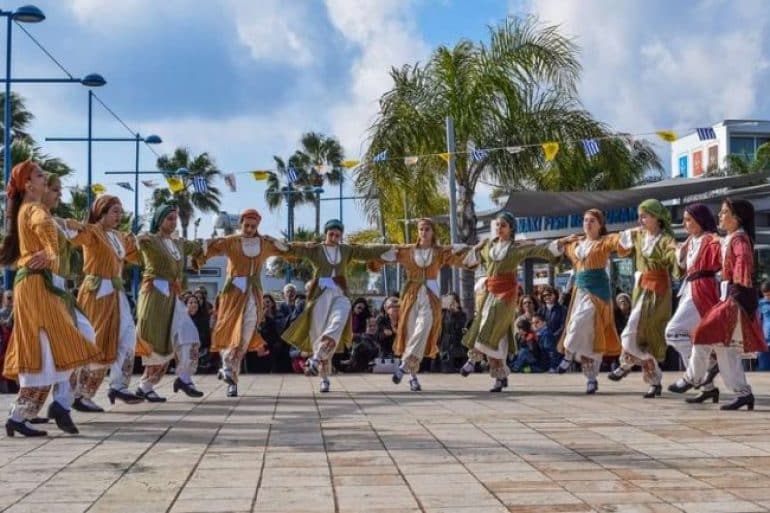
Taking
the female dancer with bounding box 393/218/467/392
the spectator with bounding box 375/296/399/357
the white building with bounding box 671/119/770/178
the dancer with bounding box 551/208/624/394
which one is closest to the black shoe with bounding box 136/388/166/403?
the female dancer with bounding box 393/218/467/392

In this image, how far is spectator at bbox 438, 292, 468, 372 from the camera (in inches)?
688

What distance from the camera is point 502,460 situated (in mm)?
6484

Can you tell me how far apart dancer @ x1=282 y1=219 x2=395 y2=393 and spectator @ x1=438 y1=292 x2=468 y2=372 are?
4989 mm

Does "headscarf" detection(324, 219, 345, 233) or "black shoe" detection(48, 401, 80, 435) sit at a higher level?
"headscarf" detection(324, 219, 345, 233)

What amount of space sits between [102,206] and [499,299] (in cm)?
443

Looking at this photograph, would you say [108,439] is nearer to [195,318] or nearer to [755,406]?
[755,406]

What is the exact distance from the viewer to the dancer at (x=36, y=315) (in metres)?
7.77

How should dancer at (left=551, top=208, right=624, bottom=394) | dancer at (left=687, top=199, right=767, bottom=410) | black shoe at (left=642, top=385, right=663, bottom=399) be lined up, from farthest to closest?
dancer at (left=551, top=208, right=624, bottom=394)
black shoe at (left=642, top=385, right=663, bottom=399)
dancer at (left=687, top=199, right=767, bottom=410)

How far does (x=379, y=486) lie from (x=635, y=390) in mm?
7077

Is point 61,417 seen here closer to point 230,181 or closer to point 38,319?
point 38,319

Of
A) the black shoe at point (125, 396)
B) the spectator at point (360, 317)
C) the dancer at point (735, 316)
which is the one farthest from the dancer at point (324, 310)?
the spectator at point (360, 317)

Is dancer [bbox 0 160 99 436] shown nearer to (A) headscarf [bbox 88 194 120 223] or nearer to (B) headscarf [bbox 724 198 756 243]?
(A) headscarf [bbox 88 194 120 223]

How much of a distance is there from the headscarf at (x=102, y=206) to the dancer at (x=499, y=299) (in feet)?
13.9

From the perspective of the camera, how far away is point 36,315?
25.6ft
